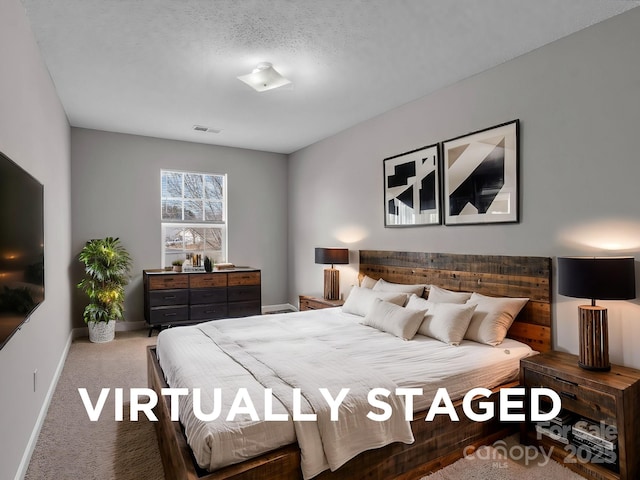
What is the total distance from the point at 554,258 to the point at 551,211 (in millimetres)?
356

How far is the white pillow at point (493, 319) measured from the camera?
289 cm

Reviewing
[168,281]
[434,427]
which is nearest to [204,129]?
[168,281]

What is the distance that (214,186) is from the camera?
621 cm

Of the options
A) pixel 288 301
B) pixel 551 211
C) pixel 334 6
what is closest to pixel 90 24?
pixel 334 6

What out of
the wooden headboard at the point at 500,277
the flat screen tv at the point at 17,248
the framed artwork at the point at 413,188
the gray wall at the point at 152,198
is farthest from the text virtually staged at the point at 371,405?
the gray wall at the point at 152,198

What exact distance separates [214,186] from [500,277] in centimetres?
454

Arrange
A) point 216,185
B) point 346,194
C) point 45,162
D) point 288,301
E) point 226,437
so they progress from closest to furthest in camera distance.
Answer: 1. point 226,437
2. point 45,162
3. point 346,194
4. point 216,185
5. point 288,301

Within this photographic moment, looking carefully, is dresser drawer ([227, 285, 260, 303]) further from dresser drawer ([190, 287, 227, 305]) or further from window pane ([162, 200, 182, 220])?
window pane ([162, 200, 182, 220])

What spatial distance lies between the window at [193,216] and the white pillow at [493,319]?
405 centimetres

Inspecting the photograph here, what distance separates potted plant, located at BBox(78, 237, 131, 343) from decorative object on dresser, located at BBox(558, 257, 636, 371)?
480cm

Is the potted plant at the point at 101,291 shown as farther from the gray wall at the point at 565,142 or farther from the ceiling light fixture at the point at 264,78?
the gray wall at the point at 565,142

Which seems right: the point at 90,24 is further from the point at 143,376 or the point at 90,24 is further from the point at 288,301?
the point at 288,301

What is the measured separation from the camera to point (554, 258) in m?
2.89

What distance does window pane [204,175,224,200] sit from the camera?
6148 millimetres
